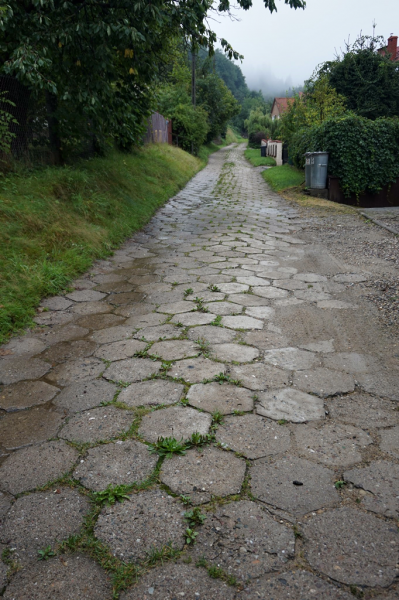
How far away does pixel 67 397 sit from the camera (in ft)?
7.97

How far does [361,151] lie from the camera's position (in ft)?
32.8

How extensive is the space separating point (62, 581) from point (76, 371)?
1433mm

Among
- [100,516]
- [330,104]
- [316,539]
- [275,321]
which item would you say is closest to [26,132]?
[275,321]

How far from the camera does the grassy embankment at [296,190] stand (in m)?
9.31

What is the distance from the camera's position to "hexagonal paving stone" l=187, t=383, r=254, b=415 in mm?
2298

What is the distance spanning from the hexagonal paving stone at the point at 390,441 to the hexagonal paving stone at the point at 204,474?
2.21 feet

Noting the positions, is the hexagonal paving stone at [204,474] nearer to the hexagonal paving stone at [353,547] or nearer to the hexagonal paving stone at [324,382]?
the hexagonal paving stone at [353,547]

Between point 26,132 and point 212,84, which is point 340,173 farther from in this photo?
point 212,84

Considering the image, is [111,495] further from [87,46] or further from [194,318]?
[87,46]

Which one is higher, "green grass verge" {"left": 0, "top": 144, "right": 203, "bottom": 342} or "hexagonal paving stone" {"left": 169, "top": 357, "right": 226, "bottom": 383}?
"green grass verge" {"left": 0, "top": 144, "right": 203, "bottom": 342}

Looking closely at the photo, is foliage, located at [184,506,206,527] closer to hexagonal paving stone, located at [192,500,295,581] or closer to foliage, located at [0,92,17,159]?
hexagonal paving stone, located at [192,500,295,581]

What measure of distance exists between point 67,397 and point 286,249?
412cm

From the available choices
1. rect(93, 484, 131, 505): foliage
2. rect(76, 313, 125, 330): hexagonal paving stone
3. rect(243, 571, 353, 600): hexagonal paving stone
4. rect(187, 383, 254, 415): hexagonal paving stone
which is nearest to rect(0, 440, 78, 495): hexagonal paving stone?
rect(93, 484, 131, 505): foliage

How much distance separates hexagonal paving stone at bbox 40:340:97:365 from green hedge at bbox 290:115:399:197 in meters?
8.85
